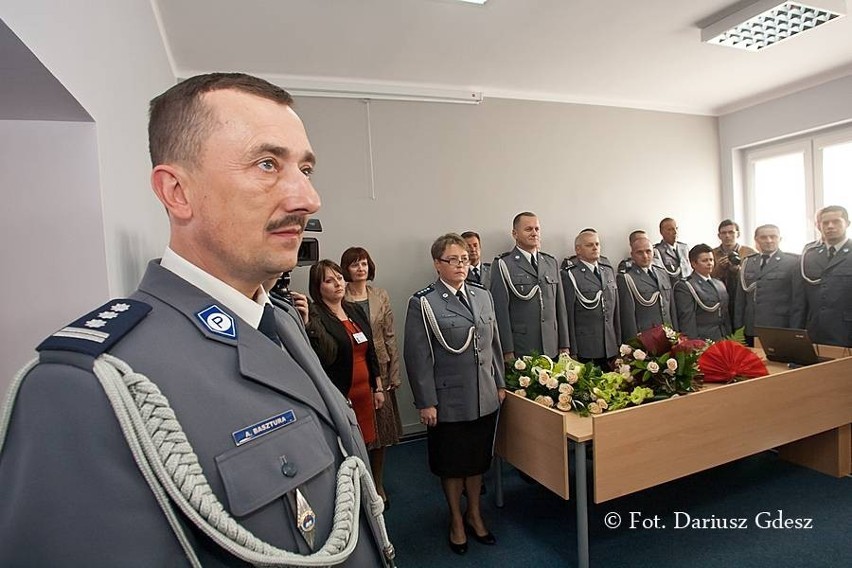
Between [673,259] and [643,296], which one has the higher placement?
[673,259]

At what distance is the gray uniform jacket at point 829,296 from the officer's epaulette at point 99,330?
477 cm

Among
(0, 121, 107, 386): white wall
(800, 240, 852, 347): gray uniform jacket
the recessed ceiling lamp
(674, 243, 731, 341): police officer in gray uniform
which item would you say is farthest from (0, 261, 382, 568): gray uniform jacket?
(800, 240, 852, 347): gray uniform jacket

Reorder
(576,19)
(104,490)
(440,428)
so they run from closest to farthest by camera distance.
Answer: (104,490), (440,428), (576,19)

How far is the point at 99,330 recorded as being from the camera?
0.59 meters

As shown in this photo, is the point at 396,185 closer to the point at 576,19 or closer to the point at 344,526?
the point at 576,19

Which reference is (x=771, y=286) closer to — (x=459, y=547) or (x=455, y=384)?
(x=455, y=384)

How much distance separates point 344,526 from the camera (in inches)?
26.4

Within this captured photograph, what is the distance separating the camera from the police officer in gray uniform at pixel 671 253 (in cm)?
486

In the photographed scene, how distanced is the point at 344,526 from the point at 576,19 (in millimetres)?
3431

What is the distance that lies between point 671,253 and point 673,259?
0.07m

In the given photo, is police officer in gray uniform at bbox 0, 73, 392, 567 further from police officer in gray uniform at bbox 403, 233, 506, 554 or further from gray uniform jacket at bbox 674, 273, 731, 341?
gray uniform jacket at bbox 674, 273, 731, 341

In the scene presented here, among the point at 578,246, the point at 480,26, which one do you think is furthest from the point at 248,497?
the point at 578,246

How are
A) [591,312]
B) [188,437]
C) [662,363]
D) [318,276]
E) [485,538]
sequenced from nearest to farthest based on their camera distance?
[188,437] → [662,363] → [485,538] → [318,276] → [591,312]

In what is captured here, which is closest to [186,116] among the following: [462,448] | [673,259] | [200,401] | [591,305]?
[200,401]
